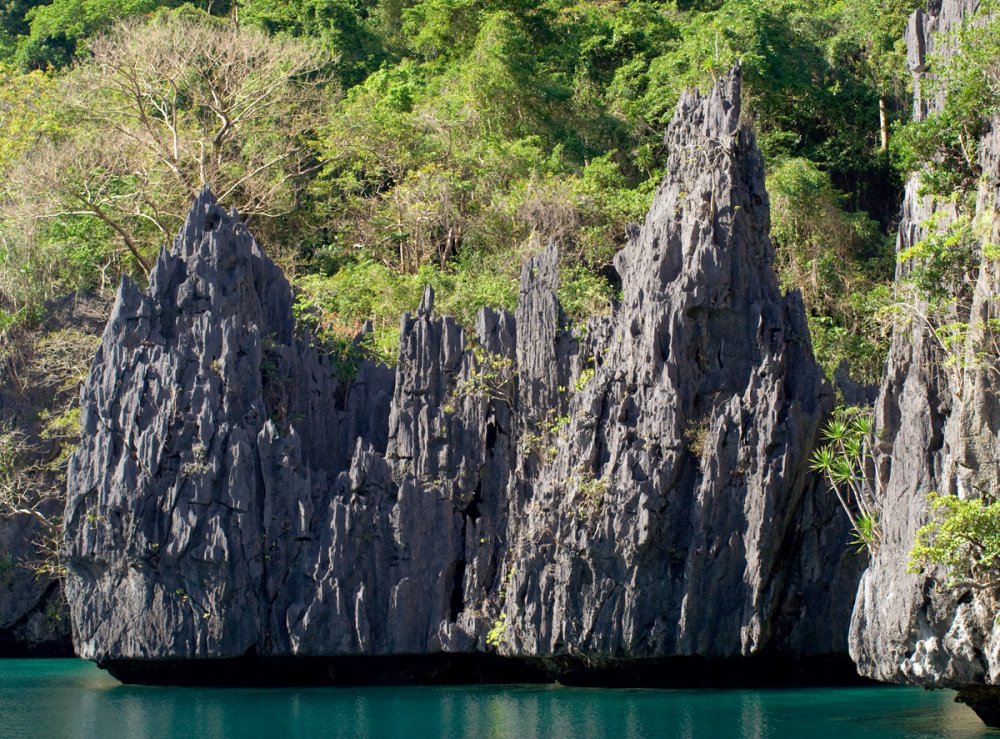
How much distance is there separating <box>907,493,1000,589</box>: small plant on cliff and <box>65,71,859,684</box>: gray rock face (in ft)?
18.6

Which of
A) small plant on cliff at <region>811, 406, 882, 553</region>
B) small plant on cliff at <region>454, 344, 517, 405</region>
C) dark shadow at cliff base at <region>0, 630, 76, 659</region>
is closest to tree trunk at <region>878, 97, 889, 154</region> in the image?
small plant on cliff at <region>811, 406, 882, 553</region>

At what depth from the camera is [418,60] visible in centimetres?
4312

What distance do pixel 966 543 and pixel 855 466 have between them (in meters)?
5.98

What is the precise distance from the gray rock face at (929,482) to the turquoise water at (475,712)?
0.95 metres

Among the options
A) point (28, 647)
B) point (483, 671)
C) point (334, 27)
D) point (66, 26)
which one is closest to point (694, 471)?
point (483, 671)

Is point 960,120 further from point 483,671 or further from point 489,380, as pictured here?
point 483,671

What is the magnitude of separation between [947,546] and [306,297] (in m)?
18.2

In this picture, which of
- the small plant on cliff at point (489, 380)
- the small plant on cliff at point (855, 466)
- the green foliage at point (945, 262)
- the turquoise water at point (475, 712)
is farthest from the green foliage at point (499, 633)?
the green foliage at point (945, 262)

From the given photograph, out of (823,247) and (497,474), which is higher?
(823,247)

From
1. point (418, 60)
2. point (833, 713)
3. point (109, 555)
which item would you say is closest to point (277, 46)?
point (418, 60)

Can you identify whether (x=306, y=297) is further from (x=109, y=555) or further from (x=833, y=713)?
(x=833, y=713)

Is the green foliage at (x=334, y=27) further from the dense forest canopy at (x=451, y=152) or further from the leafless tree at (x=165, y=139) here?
the leafless tree at (x=165, y=139)

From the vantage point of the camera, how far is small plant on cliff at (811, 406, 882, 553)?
1905 cm

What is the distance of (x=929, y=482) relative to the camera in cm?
1758
